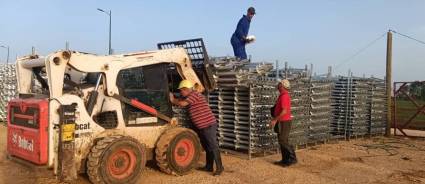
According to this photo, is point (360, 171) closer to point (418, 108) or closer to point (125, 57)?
point (125, 57)

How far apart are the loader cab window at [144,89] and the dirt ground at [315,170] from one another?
121 centimetres

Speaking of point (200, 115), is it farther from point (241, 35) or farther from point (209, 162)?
point (241, 35)

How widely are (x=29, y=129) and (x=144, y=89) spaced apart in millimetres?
2201

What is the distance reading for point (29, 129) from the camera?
25.3 feet

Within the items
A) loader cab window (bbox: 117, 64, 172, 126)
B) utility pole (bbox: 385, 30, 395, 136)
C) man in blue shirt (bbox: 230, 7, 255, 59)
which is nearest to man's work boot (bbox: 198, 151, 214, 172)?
loader cab window (bbox: 117, 64, 172, 126)

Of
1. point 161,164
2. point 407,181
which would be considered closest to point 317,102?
point 407,181

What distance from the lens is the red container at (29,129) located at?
7.34 metres

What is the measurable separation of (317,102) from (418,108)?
519 centimetres

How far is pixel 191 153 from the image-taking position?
934 cm

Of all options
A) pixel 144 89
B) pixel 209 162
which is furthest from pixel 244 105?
pixel 144 89

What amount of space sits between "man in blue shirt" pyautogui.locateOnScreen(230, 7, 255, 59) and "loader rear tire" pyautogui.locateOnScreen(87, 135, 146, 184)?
182 inches

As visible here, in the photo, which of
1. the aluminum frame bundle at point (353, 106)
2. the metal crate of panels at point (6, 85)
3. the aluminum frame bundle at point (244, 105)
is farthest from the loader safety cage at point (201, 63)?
the metal crate of panels at point (6, 85)

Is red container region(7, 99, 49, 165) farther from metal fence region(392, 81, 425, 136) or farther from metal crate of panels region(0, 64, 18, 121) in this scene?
metal fence region(392, 81, 425, 136)

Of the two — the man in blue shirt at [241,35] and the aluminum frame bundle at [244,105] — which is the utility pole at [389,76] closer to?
the aluminum frame bundle at [244,105]
